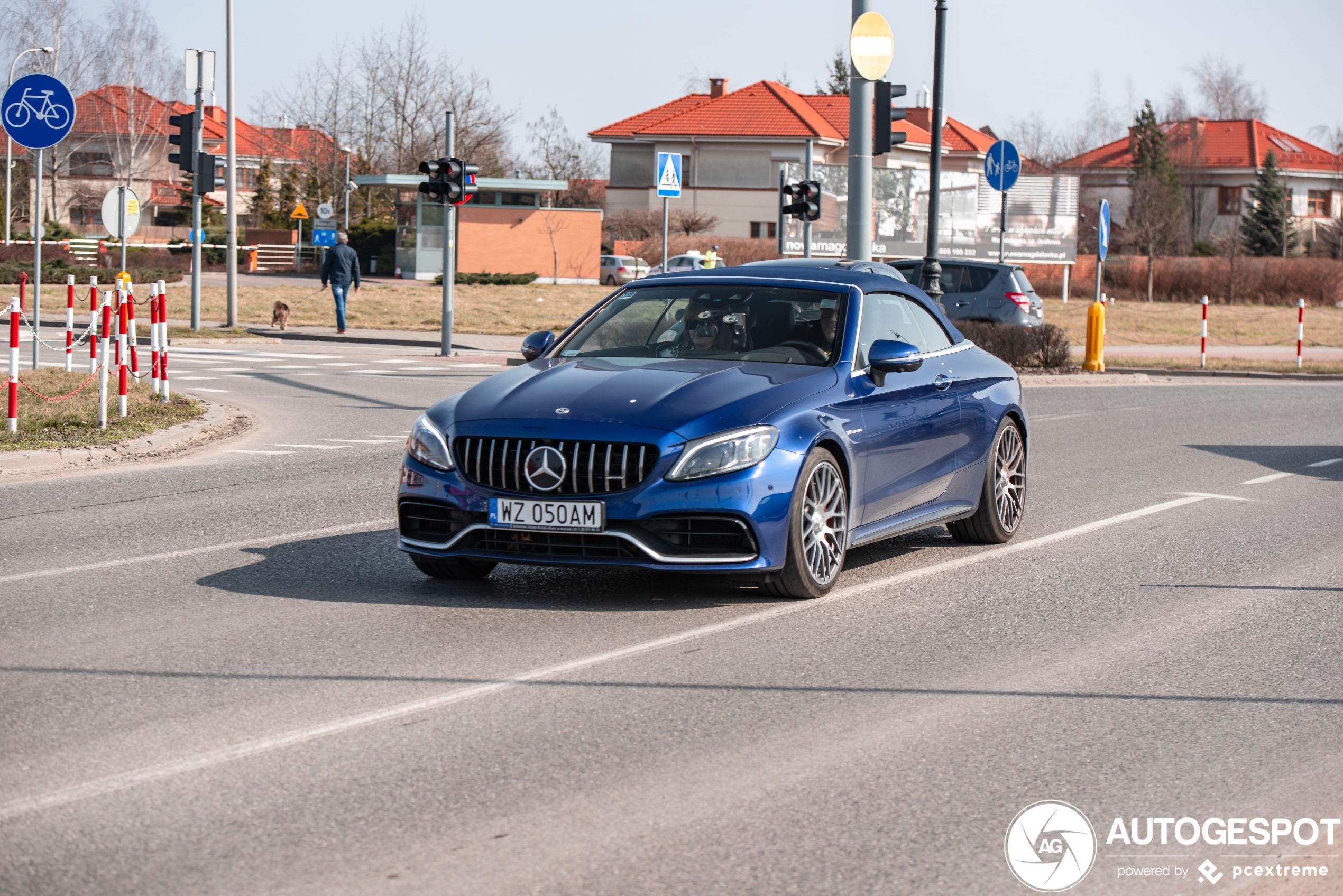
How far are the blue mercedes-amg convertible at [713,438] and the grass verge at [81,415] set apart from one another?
606 centimetres

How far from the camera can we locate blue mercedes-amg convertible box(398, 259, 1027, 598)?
690cm

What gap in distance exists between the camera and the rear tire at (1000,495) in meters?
9.20

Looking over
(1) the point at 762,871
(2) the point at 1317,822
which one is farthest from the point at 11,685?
(2) the point at 1317,822

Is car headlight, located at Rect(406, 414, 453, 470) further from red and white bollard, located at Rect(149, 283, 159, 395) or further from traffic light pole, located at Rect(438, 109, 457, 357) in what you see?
traffic light pole, located at Rect(438, 109, 457, 357)

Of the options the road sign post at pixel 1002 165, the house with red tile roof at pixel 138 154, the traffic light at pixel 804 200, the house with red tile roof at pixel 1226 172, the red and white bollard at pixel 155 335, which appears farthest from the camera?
the house with red tile roof at pixel 1226 172

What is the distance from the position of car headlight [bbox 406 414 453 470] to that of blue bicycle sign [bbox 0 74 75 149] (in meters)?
8.79

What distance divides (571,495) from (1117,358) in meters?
23.7

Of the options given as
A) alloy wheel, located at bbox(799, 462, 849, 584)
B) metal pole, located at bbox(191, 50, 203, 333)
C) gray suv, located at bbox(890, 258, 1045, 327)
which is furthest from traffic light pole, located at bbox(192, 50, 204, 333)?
alloy wheel, located at bbox(799, 462, 849, 584)

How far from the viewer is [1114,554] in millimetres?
9078

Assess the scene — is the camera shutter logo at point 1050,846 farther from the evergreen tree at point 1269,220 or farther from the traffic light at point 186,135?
the evergreen tree at point 1269,220

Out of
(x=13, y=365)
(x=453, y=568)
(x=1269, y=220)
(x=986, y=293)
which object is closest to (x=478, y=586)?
(x=453, y=568)

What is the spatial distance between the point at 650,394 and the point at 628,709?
207 centimetres

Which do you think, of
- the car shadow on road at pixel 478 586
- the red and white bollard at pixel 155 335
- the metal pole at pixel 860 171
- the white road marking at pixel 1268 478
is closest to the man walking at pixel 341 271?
the metal pole at pixel 860 171

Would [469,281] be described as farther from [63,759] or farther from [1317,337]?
[63,759]
